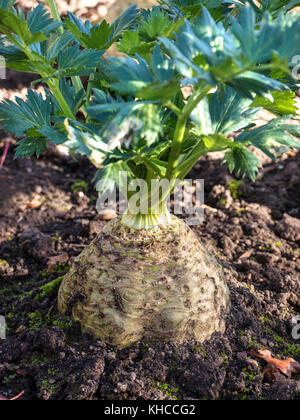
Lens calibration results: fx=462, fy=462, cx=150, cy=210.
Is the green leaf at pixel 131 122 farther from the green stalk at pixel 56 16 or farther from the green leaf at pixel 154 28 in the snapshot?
the green stalk at pixel 56 16

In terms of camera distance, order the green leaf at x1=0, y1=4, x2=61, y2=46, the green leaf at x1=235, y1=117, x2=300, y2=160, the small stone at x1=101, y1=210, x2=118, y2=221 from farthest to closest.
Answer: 1. the small stone at x1=101, y1=210, x2=118, y2=221
2. the green leaf at x1=235, y1=117, x2=300, y2=160
3. the green leaf at x1=0, y1=4, x2=61, y2=46

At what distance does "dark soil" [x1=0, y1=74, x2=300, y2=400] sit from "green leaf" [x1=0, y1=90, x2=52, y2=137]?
802mm

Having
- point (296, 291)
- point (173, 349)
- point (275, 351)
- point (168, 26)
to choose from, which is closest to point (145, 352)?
point (173, 349)

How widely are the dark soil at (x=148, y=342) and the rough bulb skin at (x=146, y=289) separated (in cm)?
6

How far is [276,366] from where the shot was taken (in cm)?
176

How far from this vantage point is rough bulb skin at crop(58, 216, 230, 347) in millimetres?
1748

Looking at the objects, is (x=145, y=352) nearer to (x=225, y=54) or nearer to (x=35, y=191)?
(x=225, y=54)

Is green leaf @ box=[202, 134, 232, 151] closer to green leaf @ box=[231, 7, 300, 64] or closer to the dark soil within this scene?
green leaf @ box=[231, 7, 300, 64]

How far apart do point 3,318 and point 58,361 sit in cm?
45

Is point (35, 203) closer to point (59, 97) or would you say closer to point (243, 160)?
point (59, 97)

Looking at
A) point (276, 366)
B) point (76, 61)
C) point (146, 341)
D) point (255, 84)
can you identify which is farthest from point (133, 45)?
point (276, 366)

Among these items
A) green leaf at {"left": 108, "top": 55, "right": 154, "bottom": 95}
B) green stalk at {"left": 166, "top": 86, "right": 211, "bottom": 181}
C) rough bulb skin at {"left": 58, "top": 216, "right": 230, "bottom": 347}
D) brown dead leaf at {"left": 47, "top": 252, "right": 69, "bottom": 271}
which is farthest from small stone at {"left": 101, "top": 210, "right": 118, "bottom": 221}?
green leaf at {"left": 108, "top": 55, "right": 154, "bottom": 95}

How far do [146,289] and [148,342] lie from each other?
8.7 inches

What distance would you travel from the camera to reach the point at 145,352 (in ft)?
5.78
